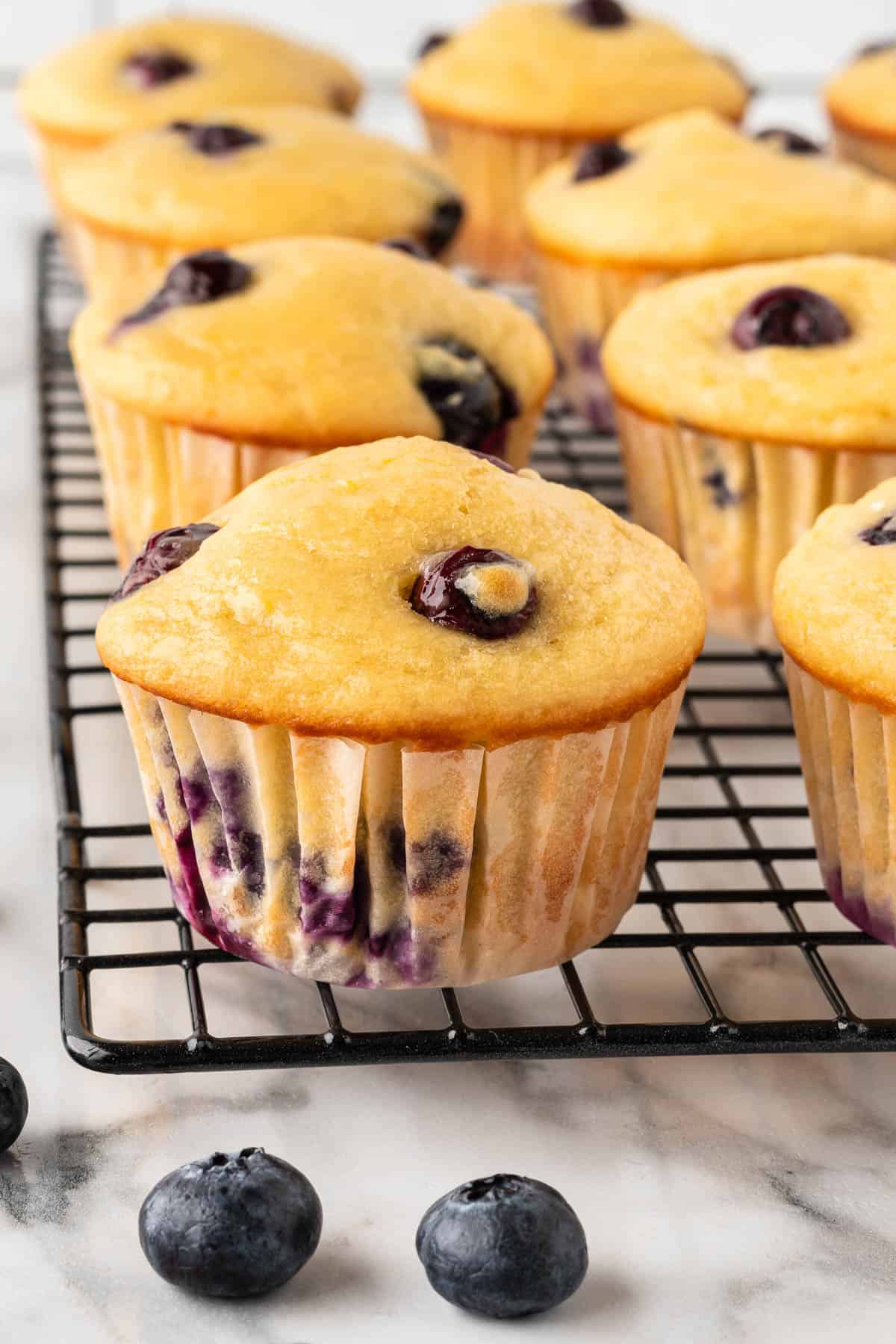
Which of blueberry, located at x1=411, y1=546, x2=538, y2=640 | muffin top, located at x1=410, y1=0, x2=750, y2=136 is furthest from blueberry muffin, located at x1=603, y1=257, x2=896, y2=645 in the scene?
muffin top, located at x1=410, y1=0, x2=750, y2=136

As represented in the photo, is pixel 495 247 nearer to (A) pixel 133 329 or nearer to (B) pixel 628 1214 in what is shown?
(A) pixel 133 329

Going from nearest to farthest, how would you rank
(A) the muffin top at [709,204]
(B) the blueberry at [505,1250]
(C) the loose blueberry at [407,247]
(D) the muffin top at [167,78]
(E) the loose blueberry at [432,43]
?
(B) the blueberry at [505,1250] → (C) the loose blueberry at [407,247] → (A) the muffin top at [709,204] → (D) the muffin top at [167,78] → (E) the loose blueberry at [432,43]

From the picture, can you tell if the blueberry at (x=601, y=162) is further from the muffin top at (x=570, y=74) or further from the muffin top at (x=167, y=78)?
the muffin top at (x=167, y=78)

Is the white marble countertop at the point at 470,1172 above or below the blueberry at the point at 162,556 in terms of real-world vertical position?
below

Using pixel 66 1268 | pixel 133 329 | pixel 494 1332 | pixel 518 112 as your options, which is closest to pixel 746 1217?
pixel 494 1332

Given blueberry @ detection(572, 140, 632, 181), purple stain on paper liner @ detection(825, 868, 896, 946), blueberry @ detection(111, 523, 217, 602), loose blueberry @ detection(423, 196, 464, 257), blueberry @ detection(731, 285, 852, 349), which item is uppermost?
blueberry @ detection(111, 523, 217, 602)

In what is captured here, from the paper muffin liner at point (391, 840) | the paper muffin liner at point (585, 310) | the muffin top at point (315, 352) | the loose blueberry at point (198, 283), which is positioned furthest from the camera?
the paper muffin liner at point (585, 310)

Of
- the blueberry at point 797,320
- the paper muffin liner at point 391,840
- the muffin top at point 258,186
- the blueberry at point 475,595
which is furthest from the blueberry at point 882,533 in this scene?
the muffin top at point 258,186

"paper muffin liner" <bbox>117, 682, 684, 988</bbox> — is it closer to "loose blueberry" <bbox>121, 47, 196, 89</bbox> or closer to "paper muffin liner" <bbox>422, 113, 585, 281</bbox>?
"paper muffin liner" <bbox>422, 113, 585, 281</bbox>
